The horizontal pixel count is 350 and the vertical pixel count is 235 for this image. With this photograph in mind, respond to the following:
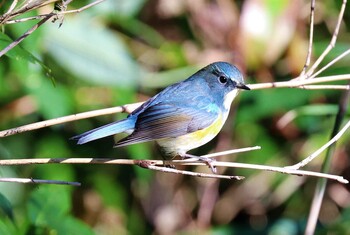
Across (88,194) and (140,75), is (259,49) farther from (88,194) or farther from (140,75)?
(88,194)

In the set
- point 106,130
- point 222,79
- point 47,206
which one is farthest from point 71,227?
point 222,79

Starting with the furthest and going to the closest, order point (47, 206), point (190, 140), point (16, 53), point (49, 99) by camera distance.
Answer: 1. point (49, 99)
2. point (190, 140)
3. point (47, 206)
4. point (16, 53)

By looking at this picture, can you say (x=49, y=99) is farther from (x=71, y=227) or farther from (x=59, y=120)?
(x=59, y=120)

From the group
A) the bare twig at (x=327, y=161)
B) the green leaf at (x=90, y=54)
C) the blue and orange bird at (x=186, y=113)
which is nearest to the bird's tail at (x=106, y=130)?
the blue and orange bird at (x=186, y=113)

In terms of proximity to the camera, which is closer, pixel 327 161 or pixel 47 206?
pixel 47 206

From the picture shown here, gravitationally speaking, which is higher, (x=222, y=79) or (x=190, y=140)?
(x=222, y=79)

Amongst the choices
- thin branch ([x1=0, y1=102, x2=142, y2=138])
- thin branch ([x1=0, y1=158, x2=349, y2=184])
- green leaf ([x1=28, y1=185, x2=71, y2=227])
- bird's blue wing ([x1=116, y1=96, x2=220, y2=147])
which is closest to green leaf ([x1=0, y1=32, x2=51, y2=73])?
thin branch ([x1=0, y1=102, x2=142, y2=138])
